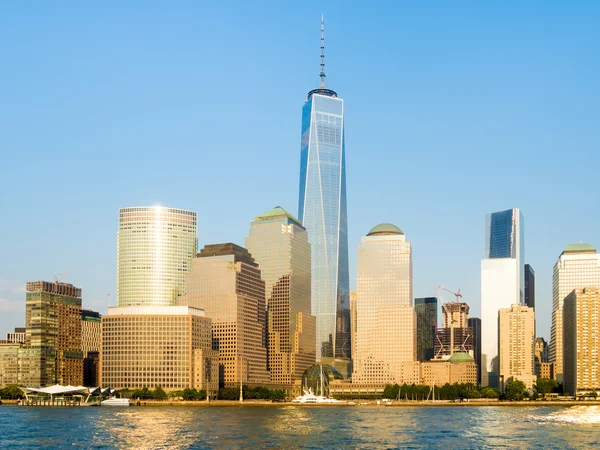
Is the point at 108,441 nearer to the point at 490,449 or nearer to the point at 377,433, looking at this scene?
the point at 377,433

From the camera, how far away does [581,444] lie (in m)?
157

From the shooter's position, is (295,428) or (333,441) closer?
(333,441)

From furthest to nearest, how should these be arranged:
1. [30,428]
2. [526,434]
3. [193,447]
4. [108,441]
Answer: [30,428]
[526,434]
[108,441]
[193,447]

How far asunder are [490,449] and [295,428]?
175ft

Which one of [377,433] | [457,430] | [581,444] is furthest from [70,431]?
[581,444]

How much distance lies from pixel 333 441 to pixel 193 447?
25108 mm

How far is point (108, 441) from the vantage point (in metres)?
160

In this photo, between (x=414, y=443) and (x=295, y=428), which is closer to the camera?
(x=414, y=443)

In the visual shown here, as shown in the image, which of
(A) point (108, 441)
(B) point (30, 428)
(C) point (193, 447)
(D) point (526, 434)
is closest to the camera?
(C) point (193, 447)

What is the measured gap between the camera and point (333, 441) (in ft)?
525

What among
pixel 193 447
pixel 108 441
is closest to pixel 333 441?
pixel 193 447

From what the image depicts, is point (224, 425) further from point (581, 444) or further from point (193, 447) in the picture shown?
point (581, 444)

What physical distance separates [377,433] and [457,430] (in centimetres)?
2072

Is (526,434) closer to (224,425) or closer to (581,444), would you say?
(581,444)
